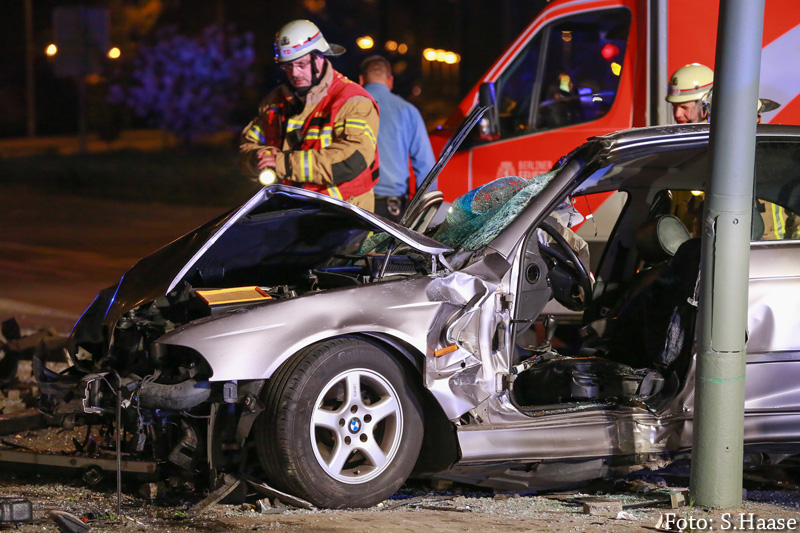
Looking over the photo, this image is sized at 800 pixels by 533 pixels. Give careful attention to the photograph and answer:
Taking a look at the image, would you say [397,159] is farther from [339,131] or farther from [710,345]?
[710,345]

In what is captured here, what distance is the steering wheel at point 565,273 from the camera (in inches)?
212

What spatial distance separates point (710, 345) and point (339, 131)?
2882 millimetres

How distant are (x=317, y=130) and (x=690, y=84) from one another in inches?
91.8

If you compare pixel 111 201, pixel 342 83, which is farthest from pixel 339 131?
pixel 111 201

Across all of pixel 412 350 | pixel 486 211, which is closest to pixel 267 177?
pixel 486 211

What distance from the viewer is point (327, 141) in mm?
6723

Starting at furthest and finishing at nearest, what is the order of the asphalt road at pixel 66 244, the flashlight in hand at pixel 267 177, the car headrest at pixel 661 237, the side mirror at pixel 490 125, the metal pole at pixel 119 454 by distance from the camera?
the asphalt road at pixel 66 244
the side mirror at pixel 490 125
the flashlight in hand at pixel 267 177
the car headrest at pixel 661 237
the metal pole at pixel 119 454

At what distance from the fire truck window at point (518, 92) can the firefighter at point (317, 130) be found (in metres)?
2.10

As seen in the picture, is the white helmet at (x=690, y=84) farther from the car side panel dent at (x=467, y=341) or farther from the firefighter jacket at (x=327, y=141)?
the car side panel dent at (x=467, y=341)

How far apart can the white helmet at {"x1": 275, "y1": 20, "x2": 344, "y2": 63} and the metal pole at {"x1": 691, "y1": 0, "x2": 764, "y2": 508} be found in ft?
9.58

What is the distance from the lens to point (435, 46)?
37.9 meters

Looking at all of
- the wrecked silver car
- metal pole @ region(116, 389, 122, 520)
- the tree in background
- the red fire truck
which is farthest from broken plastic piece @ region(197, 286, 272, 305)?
the tree in background

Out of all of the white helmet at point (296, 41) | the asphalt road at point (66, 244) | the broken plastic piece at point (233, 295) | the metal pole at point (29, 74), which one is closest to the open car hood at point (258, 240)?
the broken plastic piece at point (233, 295)

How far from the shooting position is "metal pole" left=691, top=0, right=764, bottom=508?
173 inches
